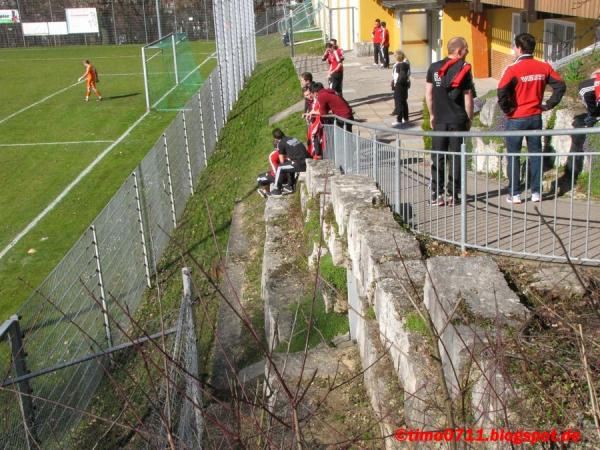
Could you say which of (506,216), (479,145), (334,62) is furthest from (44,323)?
(334,62)

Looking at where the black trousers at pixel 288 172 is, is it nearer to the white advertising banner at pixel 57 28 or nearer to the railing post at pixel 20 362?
the railing post at pixel 20 362

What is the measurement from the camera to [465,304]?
15.2 feet

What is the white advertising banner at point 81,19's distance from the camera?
5066cm

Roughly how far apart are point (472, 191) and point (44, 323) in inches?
171

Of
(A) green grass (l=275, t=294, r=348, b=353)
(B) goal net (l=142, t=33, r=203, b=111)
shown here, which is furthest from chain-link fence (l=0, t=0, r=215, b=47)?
(A) green grass (l=275, t=294, r=348, b=353)

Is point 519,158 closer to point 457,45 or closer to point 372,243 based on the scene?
point 457,45

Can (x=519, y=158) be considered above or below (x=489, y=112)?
above

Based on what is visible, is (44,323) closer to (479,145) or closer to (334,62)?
(479,145)

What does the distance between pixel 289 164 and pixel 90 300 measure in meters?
5.12

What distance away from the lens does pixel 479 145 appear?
10.8 meters

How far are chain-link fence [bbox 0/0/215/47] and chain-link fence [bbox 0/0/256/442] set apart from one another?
3634cm

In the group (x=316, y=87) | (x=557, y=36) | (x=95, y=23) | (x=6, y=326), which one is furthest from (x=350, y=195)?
(x=95, y=23)

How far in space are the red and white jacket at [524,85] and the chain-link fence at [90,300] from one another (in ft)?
11.4

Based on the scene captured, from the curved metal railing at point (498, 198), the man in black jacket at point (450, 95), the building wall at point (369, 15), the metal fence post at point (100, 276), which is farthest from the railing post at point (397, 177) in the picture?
the building wall at point (369, 15)
